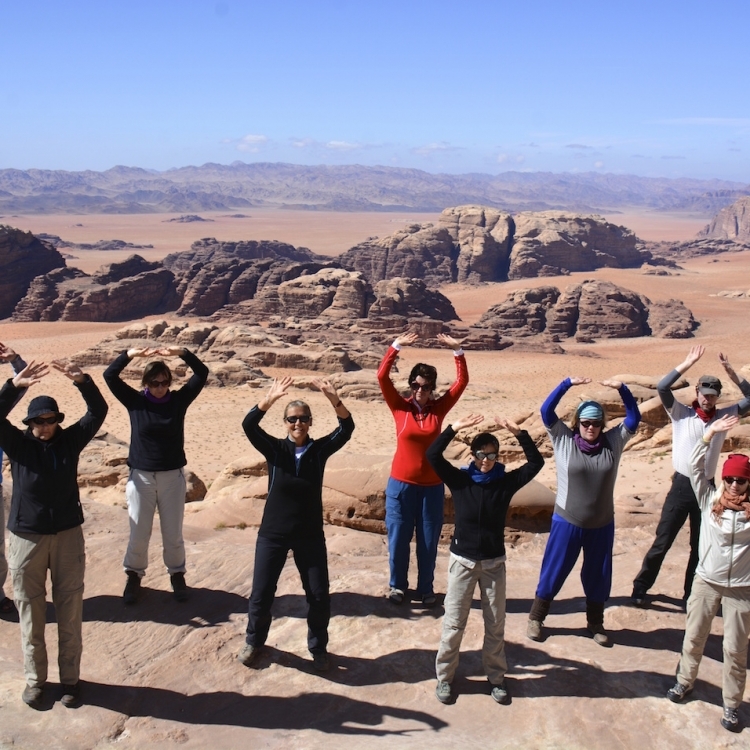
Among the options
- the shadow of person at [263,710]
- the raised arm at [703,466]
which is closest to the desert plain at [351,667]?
the shadow of person at [263,710]

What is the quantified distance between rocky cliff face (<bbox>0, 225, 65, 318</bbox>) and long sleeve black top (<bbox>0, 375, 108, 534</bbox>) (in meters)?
42.1

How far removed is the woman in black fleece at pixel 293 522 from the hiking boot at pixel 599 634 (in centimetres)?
196

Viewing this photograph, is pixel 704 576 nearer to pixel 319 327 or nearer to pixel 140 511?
pixel 140 511

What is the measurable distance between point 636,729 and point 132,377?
67.4 ft

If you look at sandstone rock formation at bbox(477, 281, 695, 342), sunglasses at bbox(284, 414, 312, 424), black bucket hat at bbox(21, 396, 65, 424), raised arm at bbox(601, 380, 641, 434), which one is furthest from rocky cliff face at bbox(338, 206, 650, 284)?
black bucket hat at bbox(21, 396, 65, 424)

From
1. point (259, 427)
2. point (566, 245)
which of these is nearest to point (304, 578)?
point (259, 427)

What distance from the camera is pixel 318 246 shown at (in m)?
103

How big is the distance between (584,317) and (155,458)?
35055 mm

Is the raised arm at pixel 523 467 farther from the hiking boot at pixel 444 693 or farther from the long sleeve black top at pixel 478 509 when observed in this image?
the hiking boot at pixel 444 693

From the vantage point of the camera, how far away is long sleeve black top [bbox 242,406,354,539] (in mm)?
5070

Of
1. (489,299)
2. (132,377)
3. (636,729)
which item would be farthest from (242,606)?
(489,299)

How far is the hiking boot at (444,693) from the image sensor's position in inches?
189

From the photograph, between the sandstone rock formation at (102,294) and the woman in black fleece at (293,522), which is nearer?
the woman in black fleece at (293,522)

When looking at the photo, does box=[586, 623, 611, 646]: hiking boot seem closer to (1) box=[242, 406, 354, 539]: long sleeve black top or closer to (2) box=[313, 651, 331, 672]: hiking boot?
(2) box=[313, 651, 331, 672]: hiking boot
